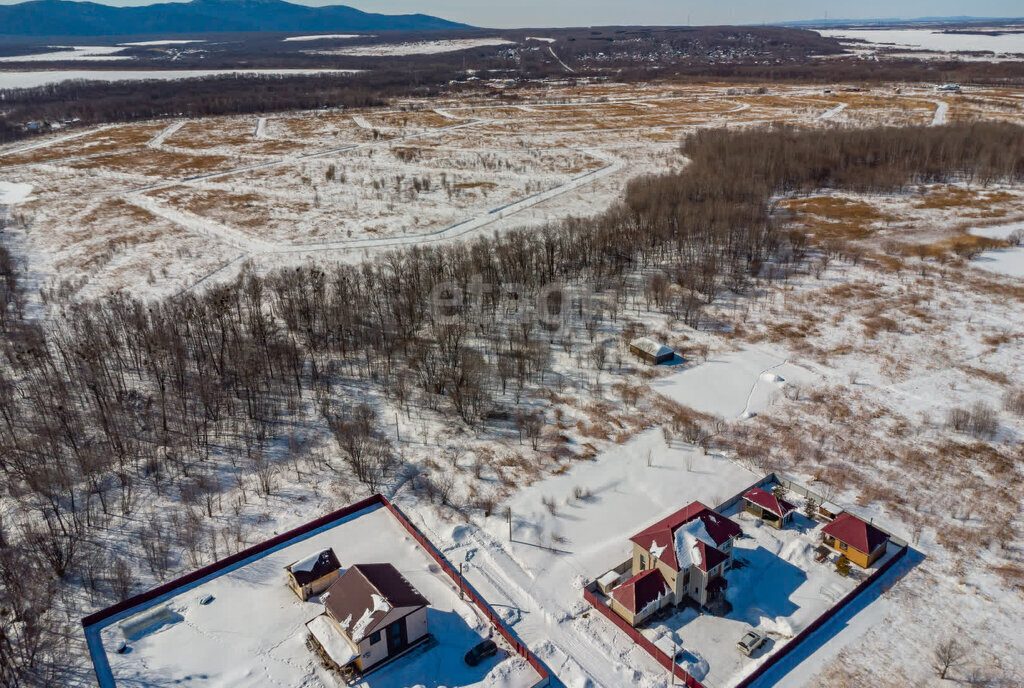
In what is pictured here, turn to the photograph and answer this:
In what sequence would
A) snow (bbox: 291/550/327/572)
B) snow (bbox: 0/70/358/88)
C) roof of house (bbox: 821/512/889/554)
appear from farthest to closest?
1. snow (bbox: 0/70/358/88)
2. roof of house (bbox: 821/512/889/554)
3. snow (bbox: 291/550/327/572)

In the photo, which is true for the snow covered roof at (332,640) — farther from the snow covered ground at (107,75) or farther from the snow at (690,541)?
the snow covered ground at (107,75)

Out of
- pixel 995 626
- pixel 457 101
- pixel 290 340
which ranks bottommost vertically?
pixel 995 626

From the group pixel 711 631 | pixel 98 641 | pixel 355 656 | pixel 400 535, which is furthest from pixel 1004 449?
pixel 98 641

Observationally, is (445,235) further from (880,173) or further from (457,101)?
(457,101)

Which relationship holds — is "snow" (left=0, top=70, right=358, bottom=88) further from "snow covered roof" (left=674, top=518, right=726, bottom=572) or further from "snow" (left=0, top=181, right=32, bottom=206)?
"snow covered roof" (left=674, top=518, right=726, bottom=572)

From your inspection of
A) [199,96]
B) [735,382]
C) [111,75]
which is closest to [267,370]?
[735,382]

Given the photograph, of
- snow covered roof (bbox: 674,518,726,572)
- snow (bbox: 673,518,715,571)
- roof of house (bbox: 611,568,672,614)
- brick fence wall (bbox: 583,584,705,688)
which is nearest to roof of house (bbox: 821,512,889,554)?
snow covered roof (bbox: 674,518,726,572)

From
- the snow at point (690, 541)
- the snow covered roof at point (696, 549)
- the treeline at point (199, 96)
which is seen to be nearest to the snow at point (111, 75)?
the treeline at point (199, 96)
